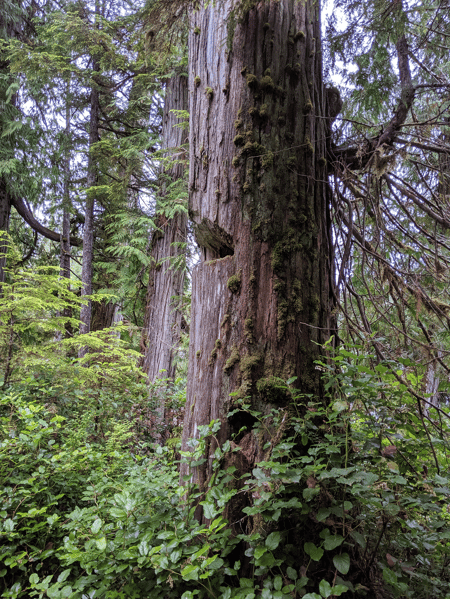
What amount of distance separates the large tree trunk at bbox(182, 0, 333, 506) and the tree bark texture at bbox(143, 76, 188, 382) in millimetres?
3998

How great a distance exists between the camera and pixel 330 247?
8.24 ft

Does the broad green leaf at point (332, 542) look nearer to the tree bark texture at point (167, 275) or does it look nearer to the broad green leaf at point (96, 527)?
the broad green leaf at point (96, 527)

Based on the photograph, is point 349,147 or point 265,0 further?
point 349,147

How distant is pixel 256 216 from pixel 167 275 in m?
4.71

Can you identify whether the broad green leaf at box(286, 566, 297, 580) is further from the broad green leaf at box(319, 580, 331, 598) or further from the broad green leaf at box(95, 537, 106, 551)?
the broad green leaf at box(95, 537, 106, 551)

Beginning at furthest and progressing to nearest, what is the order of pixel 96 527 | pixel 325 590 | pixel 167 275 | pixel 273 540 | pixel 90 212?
pixel 90 212
pixel 167 275
pixel 96 527
pixel 273 540
pixel 325 590

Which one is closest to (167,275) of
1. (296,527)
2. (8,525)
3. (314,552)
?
(8,525)

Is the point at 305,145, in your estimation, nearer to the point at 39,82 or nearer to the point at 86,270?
the point at 86,270

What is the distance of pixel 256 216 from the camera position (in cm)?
219

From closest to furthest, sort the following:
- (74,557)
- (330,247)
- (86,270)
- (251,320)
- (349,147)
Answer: (74,557)
(251,320)
(330,247)
(349,147)
(86,270)

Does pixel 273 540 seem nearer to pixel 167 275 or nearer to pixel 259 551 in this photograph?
pixel 259 551

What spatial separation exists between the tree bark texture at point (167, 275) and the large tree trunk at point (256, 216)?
13.1 feet

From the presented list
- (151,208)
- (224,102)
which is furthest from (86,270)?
(224,102)

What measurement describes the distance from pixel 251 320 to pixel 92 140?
26.8 feet
